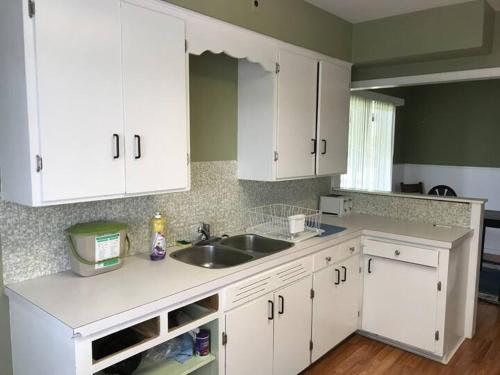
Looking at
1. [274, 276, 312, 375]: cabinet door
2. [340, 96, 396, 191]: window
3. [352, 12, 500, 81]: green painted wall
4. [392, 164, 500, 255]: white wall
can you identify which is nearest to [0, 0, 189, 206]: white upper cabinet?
[274, 276, 312, 375]: cabinet door

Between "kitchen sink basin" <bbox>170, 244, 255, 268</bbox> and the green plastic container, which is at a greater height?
the green plastic container

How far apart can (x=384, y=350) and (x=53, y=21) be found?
2896 millimetres

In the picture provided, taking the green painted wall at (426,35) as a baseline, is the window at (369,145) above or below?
below

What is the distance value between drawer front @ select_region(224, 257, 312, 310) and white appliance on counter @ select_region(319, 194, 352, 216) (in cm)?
108

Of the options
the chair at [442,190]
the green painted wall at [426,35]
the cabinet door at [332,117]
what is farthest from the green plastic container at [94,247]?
the chair at [442,190]

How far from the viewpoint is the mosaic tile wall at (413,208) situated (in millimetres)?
3111

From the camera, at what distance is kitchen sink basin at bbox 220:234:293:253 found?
99.5 inches

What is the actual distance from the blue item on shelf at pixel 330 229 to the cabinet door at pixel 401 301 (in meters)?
0.36

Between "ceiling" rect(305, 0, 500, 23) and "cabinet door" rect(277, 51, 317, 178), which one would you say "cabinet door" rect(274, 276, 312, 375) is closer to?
"cabinet door" rect(277, 51, 317, 178)

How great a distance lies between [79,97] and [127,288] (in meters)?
0.82

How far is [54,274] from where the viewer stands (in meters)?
1.88

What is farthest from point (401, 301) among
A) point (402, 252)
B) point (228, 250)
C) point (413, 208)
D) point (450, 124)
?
point (450, 124)

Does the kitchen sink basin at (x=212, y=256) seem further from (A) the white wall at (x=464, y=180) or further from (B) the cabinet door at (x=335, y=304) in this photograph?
(A) the white wall at (x=464, y=180)

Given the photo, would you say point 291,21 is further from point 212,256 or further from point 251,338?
point 251,338
